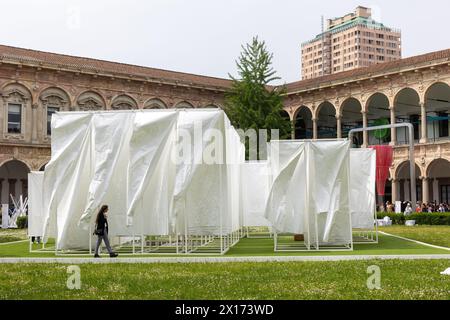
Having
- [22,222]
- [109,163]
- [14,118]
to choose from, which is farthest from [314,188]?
[14,118]

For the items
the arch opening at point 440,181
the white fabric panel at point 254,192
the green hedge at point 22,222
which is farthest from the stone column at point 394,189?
the green hedge at point 22,222

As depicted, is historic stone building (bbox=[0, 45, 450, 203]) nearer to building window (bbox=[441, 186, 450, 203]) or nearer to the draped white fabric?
building window (bbox=[441, 186, 450, 203])

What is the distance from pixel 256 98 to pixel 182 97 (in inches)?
318

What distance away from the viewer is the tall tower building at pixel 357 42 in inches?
5512

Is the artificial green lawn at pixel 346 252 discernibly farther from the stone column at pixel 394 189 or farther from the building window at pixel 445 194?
the building window at pixel 445 194

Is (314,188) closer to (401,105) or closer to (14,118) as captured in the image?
(14,118)

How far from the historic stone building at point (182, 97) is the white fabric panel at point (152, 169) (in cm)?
2539

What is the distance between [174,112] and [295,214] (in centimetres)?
447

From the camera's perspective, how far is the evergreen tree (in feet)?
134

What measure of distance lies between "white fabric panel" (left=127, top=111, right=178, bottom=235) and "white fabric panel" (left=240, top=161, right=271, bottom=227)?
23.9 feet

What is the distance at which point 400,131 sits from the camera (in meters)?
46.6
